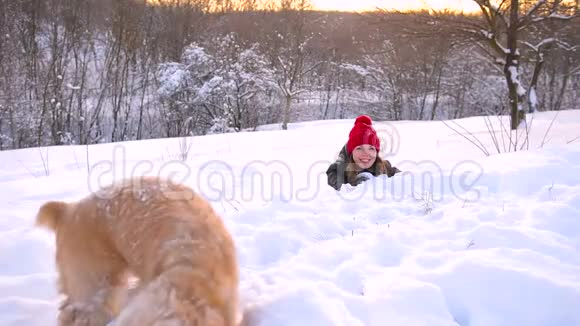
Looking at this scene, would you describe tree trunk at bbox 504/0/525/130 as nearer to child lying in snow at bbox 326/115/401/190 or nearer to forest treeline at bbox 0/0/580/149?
forest treeline at bbox 0/0/580/149

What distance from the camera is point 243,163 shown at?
685 cm

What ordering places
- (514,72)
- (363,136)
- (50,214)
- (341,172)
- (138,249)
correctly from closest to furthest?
(138,249) → (50,214) → (363,136) → (341,172) → (514,72)

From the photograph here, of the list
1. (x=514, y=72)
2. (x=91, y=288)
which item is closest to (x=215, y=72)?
(x=514, y=72)

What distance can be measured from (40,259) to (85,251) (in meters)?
1.23

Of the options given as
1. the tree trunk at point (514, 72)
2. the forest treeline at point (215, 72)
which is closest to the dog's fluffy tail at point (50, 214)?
the tree trunk at point (514, 72)

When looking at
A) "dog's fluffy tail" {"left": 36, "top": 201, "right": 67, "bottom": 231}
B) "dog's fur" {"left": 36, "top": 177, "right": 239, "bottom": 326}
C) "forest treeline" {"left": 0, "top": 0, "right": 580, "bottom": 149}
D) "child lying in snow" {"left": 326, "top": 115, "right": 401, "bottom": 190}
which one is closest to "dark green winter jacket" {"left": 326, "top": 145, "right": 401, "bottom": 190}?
"child lying in snow" {"left": 326, "top": 115, "right": 401, "bottom": 190}

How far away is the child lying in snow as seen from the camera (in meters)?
4.99

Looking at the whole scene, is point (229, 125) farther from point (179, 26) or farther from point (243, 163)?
point (243, 163)

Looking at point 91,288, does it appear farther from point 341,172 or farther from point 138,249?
point 341,172

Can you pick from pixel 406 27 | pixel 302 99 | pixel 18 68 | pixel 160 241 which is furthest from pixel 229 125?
pixel 160 241

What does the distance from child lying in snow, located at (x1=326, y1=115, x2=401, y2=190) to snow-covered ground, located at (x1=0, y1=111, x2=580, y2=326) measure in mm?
285

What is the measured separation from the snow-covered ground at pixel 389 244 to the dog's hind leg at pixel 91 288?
17.0 inches

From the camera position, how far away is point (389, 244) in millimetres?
2771

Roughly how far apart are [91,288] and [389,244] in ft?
5.95
